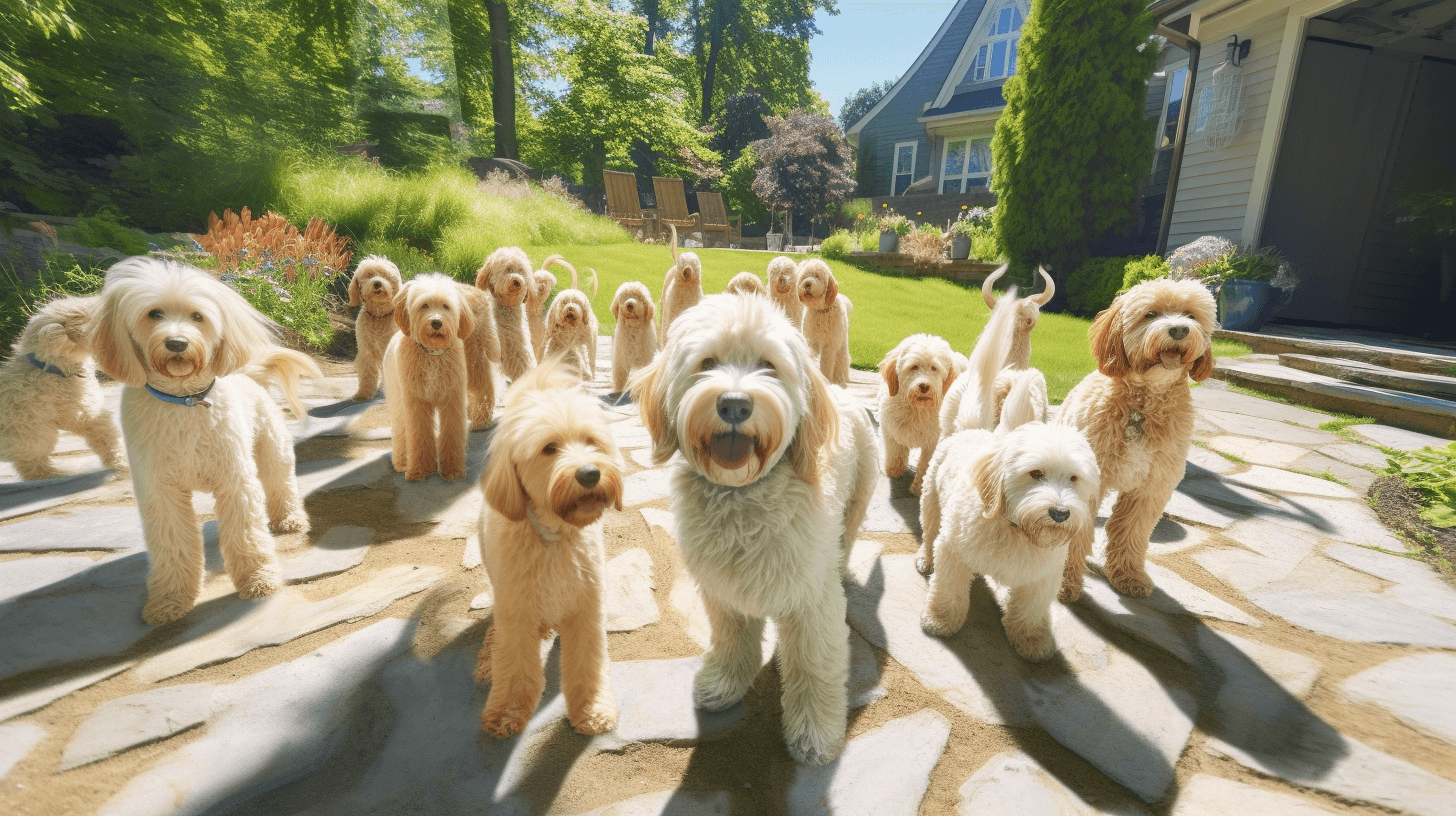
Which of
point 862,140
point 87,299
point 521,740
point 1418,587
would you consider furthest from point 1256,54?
point 862,140

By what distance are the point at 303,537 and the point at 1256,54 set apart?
55.2ft

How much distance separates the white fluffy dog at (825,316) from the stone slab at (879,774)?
4029 millimetres

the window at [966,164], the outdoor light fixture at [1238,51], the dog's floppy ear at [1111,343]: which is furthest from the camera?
the window at [966,164]

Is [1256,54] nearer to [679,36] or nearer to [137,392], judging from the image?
[137,392]

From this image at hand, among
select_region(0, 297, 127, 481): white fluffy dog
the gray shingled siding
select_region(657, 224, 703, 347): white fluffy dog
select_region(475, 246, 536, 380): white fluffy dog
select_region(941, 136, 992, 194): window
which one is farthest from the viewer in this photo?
the gray shingled siding

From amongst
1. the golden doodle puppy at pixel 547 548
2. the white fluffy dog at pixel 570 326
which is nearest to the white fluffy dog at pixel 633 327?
the white fluffy dog at pixel 570 326

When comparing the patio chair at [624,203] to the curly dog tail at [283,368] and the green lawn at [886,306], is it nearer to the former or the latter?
the green lawn at [886,306]

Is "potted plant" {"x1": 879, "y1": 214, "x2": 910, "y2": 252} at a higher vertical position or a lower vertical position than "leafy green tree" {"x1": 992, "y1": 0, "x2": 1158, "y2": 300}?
lower

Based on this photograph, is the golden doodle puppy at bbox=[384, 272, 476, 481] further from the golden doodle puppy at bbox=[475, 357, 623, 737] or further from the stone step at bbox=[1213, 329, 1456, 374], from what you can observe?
the stone step at bbox=[1213, 329, 1456, 374]

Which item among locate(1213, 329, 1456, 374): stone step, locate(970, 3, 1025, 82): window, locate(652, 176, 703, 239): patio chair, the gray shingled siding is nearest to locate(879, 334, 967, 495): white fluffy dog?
locate(1213, 329, 1456, 374): stone step

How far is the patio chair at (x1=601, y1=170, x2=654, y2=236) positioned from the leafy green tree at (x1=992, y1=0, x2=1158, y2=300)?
1335 cm

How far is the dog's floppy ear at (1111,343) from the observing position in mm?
3127

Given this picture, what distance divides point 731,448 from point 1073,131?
15.2 meters

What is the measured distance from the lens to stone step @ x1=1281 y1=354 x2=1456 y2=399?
21.2 ft
